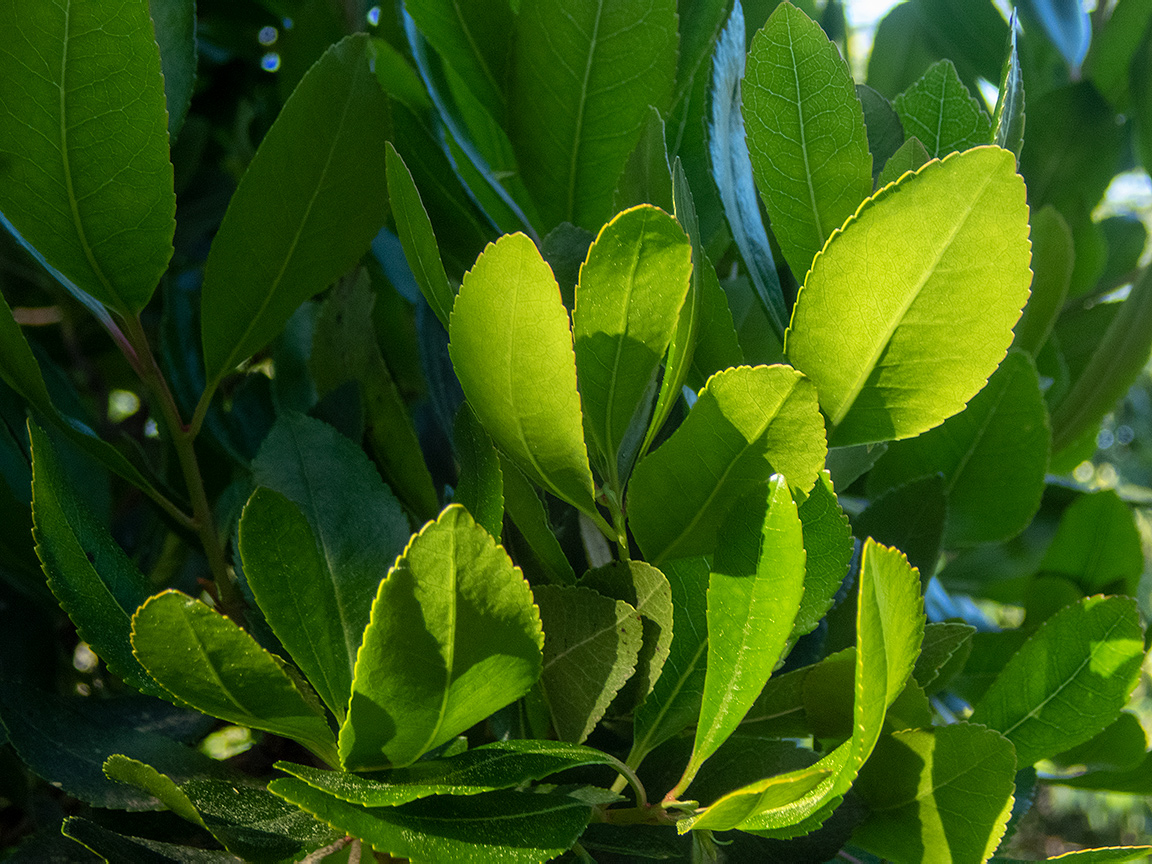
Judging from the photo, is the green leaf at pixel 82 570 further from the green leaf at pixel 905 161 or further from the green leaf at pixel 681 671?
the green leaf at pixel 905 161

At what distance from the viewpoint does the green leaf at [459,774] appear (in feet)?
0.93

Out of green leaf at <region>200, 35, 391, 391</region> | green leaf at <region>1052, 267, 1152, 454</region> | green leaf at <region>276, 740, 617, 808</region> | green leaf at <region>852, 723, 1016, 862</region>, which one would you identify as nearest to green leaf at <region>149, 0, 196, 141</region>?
green leaf at <region>200, 35, 391, 391</region>

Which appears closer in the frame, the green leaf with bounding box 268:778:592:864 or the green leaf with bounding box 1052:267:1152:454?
the green leaf with bounding box 268:778:592:864

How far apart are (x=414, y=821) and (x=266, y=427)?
35cm

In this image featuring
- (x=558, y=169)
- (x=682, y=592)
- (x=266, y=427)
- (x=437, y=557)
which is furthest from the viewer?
(x=266, y=427)

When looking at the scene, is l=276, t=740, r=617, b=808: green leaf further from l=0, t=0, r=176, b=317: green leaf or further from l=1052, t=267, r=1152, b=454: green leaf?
l=1052, t=267, r=1152, b=454: green leaf

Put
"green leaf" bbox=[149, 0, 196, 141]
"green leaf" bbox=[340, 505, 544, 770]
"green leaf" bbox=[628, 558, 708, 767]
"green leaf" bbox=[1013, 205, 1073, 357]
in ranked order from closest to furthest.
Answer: "green leaf" bbox=[340, 505, 544, 770]
"green leaf" bbox=[628, 558, 708, 767]
"green leaf" bbox=[149, 0, 196, 141]
"green leaf" bbox=[1013, 205, 1073, 357]

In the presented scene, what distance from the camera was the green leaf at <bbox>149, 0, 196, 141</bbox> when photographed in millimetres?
487

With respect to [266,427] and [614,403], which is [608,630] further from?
[266,427]

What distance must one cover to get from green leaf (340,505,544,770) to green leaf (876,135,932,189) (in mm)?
232

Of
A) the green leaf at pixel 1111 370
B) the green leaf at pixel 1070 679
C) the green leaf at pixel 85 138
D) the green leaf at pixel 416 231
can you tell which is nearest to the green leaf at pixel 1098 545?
the green leaf at pixel 1111 370

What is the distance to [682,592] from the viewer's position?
368 millimetres

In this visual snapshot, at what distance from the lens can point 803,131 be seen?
0.36 metres

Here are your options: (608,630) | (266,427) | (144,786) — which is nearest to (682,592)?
(608,630)
